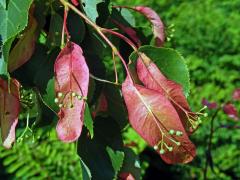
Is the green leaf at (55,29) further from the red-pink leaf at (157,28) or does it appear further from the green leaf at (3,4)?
the red-pink leaf at (157,28)

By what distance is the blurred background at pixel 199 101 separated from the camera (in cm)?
248

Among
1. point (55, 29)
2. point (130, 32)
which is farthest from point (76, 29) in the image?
point (130, 32)

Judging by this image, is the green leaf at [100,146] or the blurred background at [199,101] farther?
the blurred background at [199,101]

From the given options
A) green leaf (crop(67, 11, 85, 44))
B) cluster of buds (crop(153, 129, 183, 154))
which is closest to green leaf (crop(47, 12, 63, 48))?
green leaf (crop(67, 11, 85, 44))

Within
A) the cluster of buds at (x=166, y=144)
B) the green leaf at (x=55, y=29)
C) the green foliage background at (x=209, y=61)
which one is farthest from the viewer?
the green foliage background at (x=209, y=61)

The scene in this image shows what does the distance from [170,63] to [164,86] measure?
73 millimetres

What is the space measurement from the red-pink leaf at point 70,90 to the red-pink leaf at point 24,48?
3.6 inches

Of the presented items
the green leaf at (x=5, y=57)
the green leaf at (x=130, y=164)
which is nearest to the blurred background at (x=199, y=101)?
the green leaf at (x=130, y=164)

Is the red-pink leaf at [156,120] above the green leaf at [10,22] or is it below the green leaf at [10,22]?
below

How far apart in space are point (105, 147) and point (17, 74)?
21cm

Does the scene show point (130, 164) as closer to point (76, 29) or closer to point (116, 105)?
point (116, 105)

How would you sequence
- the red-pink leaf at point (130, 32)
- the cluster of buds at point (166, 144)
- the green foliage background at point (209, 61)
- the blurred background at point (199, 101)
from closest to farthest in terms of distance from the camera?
the cluster of buds at point (166, 144), the red-pink leaf at point (130, 32), the blurred background at point (199, 101), the green foliage background at point (209, 61)

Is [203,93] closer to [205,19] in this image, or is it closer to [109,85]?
[205,19]

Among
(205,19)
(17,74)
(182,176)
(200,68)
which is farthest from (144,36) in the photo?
(205,19)
